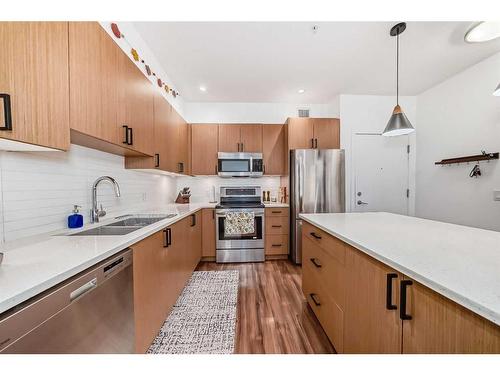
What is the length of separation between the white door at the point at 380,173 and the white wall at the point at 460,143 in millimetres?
277

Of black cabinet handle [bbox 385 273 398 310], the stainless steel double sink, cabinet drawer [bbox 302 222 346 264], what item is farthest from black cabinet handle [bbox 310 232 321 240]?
the stainless steel double sink

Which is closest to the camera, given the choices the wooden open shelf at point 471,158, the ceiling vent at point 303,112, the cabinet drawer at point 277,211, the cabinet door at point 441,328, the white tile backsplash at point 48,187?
the cabinet door at point 441,328

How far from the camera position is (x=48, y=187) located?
1.23 metres

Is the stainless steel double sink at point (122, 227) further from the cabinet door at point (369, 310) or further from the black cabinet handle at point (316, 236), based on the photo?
the cabinet door at point (369, 310)

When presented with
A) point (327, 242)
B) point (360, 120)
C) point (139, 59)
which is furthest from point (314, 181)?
point (139, 59)

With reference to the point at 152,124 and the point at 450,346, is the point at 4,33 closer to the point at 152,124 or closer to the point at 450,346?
the point at 152,124

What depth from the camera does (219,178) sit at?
11.7 feet

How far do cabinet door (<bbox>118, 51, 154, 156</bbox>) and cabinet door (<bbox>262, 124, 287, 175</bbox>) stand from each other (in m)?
1.87

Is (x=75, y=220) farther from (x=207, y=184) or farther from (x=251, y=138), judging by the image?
(x=251, y=138)

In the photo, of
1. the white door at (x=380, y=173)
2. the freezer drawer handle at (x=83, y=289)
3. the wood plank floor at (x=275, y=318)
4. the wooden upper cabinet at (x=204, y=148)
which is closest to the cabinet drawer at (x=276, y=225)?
the wood plank floor at (x=275, y=318)

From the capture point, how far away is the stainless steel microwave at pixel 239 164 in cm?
323

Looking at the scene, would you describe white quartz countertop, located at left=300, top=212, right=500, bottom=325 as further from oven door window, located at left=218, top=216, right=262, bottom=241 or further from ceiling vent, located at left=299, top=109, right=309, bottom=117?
ceiling vent, located at left=299, top=109, right=309, bottom=117

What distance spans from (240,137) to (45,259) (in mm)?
2886
